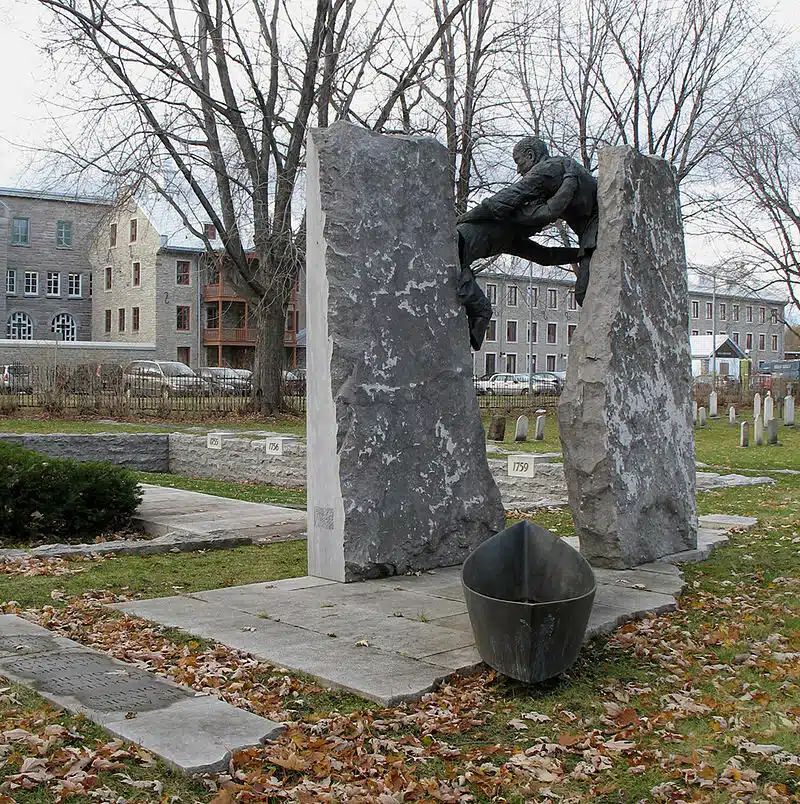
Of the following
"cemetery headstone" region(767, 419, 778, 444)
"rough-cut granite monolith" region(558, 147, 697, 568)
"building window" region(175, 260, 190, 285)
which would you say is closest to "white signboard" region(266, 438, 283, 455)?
"rough-cut granite monolith" region(558, 147, 697, 568)

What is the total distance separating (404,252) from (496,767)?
4403mm

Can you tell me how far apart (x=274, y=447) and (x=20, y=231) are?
142 feet

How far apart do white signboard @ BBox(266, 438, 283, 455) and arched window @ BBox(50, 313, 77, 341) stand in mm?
41903

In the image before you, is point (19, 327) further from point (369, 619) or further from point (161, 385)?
point (369, 619)

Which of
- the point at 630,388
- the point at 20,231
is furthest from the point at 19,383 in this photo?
the point at 20,231

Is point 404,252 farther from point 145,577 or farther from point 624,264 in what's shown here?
point 145,577

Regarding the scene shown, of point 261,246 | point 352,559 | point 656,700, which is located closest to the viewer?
point 656,700

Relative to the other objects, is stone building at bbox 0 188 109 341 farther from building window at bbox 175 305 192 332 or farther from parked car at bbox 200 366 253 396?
parked car at bbox 200 366 253 396

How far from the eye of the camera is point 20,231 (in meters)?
53.6

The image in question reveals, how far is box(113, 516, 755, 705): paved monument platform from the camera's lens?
486cm

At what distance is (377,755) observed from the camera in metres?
3.93

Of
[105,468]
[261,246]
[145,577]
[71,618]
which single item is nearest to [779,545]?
[145,577]

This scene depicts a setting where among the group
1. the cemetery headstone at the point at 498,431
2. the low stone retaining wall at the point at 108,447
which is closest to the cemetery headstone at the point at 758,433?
the cemetery headstone at the point at 498,431

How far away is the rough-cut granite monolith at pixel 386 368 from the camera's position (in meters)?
6.99
